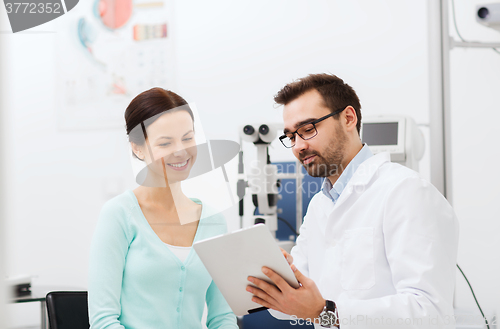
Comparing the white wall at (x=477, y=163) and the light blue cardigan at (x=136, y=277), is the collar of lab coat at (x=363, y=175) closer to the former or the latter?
the light blue cardigan at (x=136, y=277)

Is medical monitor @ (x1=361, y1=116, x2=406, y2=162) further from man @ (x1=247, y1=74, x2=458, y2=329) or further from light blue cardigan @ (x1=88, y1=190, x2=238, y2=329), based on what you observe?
light blue cardigan @ (x1=88, y1=190, x2=238, y2=329)

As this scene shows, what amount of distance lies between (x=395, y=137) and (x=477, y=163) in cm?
71

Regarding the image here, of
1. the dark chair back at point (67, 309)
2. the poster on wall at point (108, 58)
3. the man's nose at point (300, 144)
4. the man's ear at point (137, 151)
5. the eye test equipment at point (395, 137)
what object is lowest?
the dark chair back at point (67, 309)

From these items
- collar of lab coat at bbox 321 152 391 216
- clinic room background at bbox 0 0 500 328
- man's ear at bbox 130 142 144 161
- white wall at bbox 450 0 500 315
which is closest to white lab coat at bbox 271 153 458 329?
collar of lab coat at bbox 321 152 391 216

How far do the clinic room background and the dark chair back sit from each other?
0.80 meters

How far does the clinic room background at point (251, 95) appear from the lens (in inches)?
89.0

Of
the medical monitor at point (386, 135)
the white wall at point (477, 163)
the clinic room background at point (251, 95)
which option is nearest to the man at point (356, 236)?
the medical monitor at point (386, 135)

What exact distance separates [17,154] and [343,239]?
2736mm

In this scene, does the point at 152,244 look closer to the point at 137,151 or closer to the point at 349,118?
the point at 137,151

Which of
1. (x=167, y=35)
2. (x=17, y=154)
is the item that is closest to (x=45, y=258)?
(x=17, y=154)

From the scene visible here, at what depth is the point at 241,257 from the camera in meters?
0.87

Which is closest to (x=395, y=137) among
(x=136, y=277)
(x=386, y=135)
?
(x=386, y=135)

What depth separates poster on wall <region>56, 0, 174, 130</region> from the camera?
2.96m

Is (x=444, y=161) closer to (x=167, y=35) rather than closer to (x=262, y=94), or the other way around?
(x=262, y=94)
